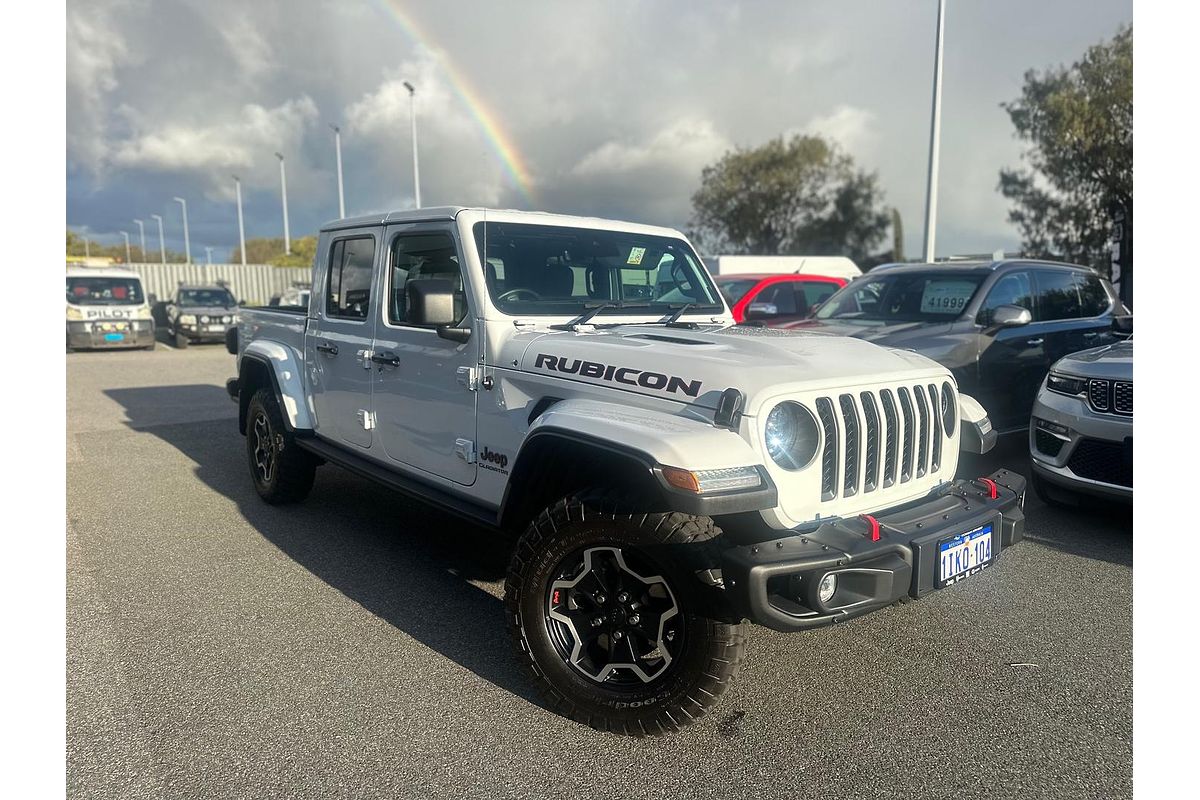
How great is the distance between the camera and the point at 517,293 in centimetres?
385

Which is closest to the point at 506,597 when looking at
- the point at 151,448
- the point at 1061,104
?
the point at 151,448

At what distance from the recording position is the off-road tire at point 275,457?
5.48 meters

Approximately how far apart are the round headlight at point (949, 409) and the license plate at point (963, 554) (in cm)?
49

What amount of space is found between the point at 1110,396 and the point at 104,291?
66.9ft

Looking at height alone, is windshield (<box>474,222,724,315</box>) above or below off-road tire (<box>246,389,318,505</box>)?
above

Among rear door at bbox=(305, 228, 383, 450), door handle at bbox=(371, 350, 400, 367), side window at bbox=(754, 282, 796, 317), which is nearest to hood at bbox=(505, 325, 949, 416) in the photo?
door handle at bbox=(371, 350, 400, 367)

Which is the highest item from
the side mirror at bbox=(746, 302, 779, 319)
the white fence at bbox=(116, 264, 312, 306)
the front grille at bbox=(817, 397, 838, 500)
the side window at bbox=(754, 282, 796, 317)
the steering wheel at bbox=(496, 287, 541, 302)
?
the white fence at bbox=(116, 264, 312, 306)

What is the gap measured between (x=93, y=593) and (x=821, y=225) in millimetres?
40586

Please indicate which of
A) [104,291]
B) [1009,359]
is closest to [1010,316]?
[1009,359]

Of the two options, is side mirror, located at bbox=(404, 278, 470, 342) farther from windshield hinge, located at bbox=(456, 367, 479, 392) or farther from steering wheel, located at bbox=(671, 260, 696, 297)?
steering wheel, located at bbox=(671, 260, 696, 297)

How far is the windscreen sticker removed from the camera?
7203mm

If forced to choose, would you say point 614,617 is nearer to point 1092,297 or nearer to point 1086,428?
point 1086,428

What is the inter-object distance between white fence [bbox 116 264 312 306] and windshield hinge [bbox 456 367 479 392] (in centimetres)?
3365

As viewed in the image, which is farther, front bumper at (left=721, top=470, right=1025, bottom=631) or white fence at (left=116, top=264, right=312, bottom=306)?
white fence at (left=116, top=264, right=312, bottom=306)
